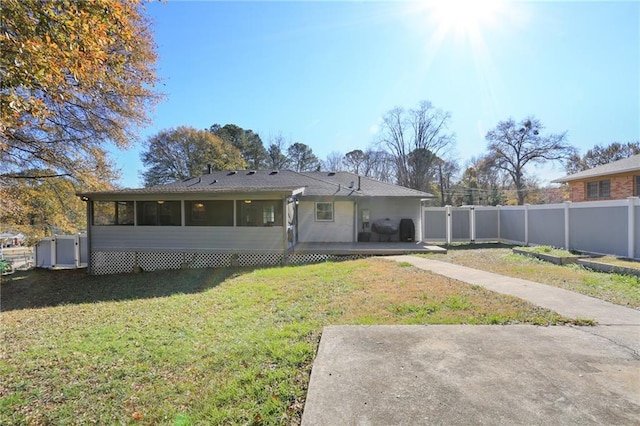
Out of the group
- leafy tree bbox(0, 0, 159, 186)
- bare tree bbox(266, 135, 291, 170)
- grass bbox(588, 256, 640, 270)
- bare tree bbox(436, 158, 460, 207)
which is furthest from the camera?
Result: bare tree bbox(266, 135, 291, 170)

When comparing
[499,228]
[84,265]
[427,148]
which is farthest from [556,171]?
[84,265]

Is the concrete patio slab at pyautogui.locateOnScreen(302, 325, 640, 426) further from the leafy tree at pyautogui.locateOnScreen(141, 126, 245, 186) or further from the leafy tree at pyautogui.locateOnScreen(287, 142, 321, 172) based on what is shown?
the leafy tree at pyautogui.locateOnScreen(287, 142, 321, 172)

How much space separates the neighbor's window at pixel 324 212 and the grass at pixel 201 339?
591cm

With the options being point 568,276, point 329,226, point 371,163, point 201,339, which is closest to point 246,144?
point 371,163

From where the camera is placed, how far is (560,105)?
13.6 metres

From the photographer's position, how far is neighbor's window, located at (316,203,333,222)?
14461 mm

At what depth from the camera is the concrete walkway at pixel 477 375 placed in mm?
2275

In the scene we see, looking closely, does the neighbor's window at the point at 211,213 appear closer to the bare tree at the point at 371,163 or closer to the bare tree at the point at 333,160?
the bare tree at the point at 371,163

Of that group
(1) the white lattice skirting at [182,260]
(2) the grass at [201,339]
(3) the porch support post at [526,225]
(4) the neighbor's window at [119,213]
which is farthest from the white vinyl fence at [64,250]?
(3) the porch support post at [526,225]

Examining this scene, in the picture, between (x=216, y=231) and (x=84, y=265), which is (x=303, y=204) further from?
(x=84, y=265)

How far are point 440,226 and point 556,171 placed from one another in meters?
23.9

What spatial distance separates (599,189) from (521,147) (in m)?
17.9

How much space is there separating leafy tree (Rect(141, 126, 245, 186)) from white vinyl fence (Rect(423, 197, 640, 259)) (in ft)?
80.0

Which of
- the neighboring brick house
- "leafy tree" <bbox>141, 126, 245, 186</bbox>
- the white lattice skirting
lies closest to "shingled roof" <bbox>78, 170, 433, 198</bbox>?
the white lattice skirting
